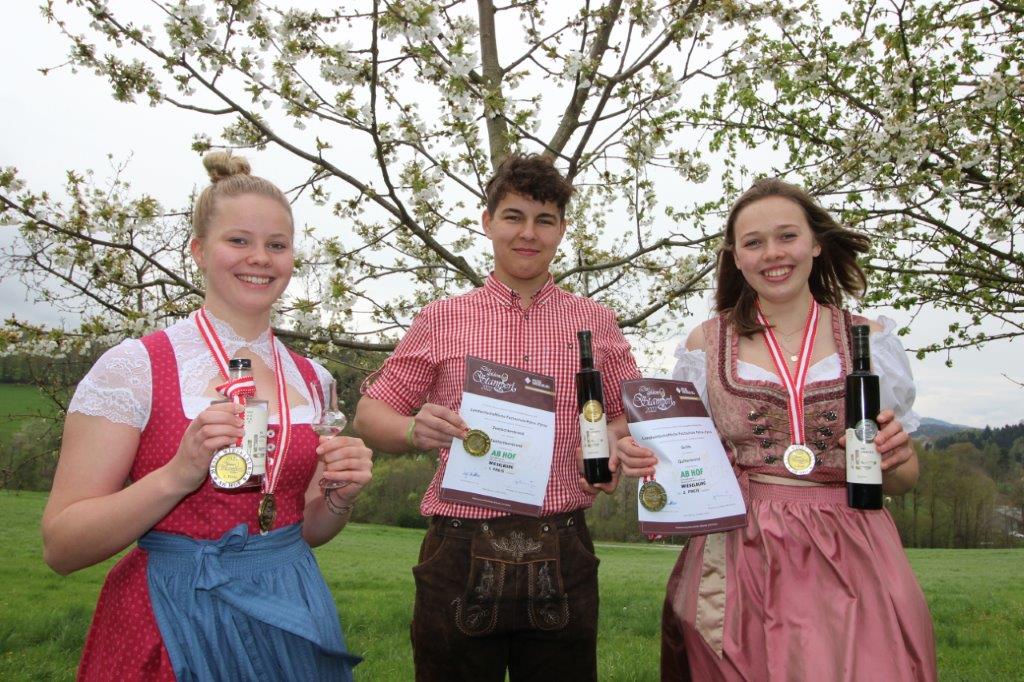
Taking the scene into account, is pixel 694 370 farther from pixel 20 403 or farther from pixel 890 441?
pixel 20 403

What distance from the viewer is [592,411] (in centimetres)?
273

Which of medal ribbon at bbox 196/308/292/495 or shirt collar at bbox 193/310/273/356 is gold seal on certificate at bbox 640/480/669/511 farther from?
shirt collar at bbox 193/310/273/356

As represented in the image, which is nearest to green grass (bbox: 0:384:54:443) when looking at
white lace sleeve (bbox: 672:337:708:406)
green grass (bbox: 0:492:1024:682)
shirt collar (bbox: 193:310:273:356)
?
green grass (bbox: 0:492:1024:682)

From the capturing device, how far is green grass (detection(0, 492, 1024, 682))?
621cm

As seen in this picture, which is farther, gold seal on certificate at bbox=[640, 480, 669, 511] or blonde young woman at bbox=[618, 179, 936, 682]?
gold seal on certificate at bbox=[640, 480, 669, 511]

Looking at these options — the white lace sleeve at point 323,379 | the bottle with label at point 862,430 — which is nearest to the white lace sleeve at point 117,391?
the white lace sleeve at point 323,379

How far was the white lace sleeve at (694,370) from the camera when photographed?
3.04m

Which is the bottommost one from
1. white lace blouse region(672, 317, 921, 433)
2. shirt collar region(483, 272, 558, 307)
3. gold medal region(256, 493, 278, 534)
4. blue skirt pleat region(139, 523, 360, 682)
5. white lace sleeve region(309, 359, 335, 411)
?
blue skirt pleat region(139, 523, 360, 682)

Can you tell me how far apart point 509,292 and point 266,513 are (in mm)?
1381

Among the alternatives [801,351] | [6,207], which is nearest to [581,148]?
[801,351]

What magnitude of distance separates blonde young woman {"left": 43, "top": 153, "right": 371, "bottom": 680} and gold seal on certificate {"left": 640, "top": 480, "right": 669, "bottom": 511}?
1.01 meters

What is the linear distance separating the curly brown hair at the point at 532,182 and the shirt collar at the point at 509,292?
0.31 m

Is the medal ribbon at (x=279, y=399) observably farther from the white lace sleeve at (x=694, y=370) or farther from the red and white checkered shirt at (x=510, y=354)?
the white lace sleeve at (x=694, y=370)

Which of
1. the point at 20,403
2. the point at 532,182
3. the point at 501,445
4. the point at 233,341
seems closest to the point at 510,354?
the point at 501,445
